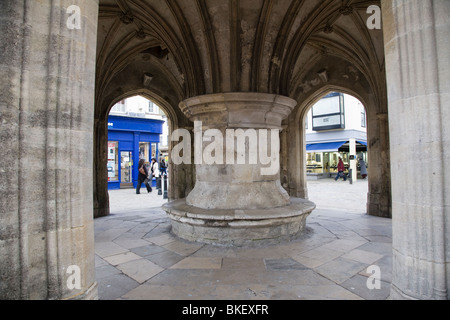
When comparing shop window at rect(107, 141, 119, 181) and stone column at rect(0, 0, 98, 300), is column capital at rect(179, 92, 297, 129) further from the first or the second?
shop window at rect(107, 141, 119, 181)

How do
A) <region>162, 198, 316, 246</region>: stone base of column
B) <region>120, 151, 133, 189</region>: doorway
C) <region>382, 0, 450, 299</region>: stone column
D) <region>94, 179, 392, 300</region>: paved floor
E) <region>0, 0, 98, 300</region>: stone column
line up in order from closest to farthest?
<region>0, 0, 98, 300</region>: stone column → <region>382, 0, 450, 299</region>: stone column → <region>94, 179, 392, 300</region>: paved floor → <region>162, 198, 316, 246</region>: stone base of column → <region>120, 151, 133, 189</region>: doorway

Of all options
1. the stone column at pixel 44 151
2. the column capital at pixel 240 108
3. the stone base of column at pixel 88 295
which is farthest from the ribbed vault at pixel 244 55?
the stone base of column at pixel 88 295

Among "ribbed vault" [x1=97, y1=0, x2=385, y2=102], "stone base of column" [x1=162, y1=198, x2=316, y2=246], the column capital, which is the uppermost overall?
"ribbed vault" [x1=97, y1=0, x2=385, y2=102]

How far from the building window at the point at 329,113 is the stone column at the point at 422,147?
18.7 metres

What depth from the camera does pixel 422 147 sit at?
1.59 m

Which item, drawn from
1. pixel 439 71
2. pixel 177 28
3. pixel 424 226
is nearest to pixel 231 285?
pixel 424 226

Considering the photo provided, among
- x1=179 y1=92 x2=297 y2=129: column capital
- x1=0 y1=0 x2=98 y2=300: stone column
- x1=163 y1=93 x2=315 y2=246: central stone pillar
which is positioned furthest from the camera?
x1=179 y1=92 x2=297 y2=129: column capital

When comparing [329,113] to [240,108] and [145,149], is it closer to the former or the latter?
[145,149]

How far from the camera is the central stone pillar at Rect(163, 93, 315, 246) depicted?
Answer: 3.74 meters

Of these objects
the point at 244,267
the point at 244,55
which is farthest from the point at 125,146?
the point at 244,267

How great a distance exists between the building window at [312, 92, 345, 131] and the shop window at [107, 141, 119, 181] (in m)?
15.4

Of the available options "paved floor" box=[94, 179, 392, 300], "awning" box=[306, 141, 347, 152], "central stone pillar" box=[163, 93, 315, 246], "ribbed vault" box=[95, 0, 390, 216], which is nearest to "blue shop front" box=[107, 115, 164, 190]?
"ribbed vault" box=[95, 0, 390, 216]

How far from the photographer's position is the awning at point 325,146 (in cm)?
1836
